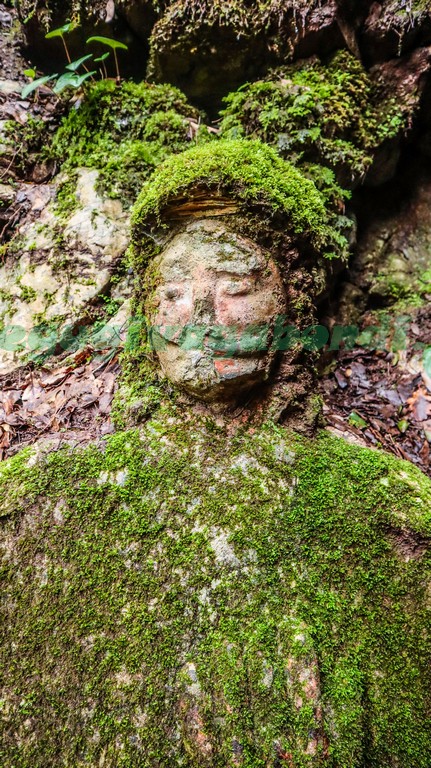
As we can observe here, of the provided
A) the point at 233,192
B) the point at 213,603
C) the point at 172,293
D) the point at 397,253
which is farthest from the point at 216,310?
the point at 397,253

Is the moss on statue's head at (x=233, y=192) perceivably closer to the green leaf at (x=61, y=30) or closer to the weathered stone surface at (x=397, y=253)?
the weathered stone surface at (x=397, y=253)

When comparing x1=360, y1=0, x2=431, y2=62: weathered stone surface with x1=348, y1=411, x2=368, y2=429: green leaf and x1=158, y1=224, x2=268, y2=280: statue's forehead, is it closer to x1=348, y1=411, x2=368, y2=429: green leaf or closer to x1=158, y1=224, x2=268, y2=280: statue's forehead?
x1=158, y1=224, x2=268, y2=280: statue's forehead

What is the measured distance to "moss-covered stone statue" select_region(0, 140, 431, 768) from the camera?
1.99 meters

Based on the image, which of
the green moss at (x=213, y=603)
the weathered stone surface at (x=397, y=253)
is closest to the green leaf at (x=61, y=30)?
the weathered stone surface at (x=397, y=253)

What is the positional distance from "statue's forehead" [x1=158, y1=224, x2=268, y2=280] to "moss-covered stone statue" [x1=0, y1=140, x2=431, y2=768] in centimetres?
1

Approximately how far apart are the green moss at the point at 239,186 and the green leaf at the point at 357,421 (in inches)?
56.3

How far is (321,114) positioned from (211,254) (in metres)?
2.12

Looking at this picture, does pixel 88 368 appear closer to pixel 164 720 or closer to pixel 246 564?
pixel 246 564

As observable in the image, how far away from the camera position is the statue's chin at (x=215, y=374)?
96.2 inches

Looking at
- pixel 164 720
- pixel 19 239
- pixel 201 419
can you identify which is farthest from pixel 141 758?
pixel 19 239

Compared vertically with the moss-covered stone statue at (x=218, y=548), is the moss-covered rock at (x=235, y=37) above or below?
above

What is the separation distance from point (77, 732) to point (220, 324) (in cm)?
212

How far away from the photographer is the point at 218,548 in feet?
7.47

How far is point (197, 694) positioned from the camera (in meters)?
2.00
